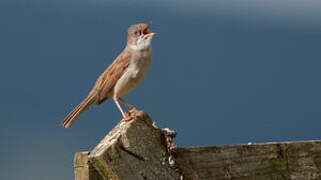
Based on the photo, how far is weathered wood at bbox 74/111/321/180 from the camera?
2248mm

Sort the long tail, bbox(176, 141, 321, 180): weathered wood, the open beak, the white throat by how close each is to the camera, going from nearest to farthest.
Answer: bbox(176, 141, 321, 180): weathered wood
the long tail
the white throat
the open beak

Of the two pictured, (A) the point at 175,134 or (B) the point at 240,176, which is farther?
(B) the point at 240,176

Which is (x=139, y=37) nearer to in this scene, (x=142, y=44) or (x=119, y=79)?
(x=142, y=44)

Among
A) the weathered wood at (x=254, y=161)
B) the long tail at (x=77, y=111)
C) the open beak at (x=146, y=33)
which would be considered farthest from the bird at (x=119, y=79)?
the weathered wood at (x=254, y=161)

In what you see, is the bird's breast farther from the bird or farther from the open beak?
the open beak

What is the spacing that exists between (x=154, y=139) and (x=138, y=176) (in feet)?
0.71

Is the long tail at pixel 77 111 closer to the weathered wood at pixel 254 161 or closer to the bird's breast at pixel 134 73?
the bird's breast at pixel 134 73

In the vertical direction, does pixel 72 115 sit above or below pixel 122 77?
below

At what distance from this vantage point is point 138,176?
7.46 ft

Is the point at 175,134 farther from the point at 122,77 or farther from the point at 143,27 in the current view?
the point at 143,27

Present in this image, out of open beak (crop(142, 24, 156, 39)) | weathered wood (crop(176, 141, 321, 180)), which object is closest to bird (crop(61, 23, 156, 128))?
open beak (crop(142, 24, 156, 39))

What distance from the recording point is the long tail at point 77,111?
480cm

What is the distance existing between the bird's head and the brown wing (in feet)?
0.84

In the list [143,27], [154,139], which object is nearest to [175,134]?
[154,139]
